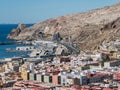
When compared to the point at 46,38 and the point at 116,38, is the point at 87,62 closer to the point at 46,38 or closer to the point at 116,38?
the point at 116,38

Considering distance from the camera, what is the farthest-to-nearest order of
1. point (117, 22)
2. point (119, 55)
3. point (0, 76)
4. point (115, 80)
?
point (117, 22)
point (119, 55)
point (0, 76)
point (115, 80)

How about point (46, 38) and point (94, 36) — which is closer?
point (94, 36)

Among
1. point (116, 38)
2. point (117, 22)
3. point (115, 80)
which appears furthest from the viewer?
point (117, 22)

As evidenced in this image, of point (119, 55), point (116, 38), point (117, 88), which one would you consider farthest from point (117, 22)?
point (117, 88)

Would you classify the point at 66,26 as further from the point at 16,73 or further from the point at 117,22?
the point at 16,73

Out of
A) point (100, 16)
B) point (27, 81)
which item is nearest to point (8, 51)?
point (100, 16)

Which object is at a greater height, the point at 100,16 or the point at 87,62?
the point at 100,16
